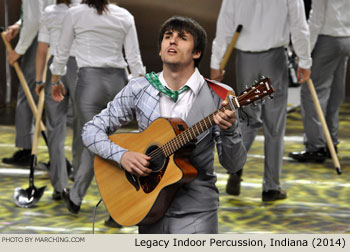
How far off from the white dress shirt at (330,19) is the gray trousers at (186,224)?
3380 millimetres

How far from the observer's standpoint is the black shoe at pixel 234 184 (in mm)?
5477

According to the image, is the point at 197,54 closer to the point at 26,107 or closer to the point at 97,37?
the point at 97,37

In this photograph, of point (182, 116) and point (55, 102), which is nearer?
point (182, 116)

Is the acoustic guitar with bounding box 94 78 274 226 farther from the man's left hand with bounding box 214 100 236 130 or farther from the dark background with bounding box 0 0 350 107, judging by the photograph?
the dark background with bounding box 0 0 350 107

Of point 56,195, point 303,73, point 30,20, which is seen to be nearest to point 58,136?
point 56,195

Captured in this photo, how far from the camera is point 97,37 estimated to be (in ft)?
15.6

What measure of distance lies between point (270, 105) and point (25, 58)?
6.48 ft

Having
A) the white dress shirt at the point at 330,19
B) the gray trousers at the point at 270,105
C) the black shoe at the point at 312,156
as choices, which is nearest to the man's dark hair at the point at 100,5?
the gray trousers at the point at 270,105

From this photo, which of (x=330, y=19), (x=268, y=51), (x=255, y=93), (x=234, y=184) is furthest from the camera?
(x=330, y=19)

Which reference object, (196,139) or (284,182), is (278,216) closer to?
(284,182)

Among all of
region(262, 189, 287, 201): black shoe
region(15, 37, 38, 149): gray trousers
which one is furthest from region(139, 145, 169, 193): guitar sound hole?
region(15, 37, 38, 149): gray trousers

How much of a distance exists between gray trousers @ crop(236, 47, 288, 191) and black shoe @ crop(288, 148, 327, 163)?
114 cm

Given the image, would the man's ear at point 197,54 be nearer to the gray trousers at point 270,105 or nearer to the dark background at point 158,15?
the gray trousers at point 270,105

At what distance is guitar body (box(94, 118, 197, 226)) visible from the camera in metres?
2.94
